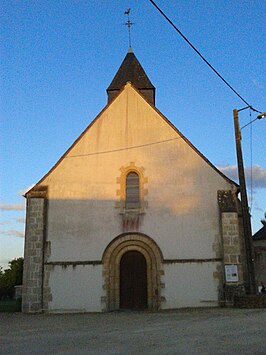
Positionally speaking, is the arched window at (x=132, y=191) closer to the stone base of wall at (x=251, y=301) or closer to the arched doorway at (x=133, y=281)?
the arched doorway at (x=133, y=281)

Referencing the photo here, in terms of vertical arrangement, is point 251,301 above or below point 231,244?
below

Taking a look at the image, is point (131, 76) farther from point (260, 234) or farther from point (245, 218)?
point (260, 234)

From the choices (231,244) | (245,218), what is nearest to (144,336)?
(231,244)

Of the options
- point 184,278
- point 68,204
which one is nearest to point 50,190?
point 68,204

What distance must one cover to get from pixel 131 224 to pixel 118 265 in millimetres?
1551

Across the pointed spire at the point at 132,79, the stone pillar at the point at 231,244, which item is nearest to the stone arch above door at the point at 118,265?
the stone pillar at the point at 231,244

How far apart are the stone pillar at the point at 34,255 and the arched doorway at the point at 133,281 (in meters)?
2.95

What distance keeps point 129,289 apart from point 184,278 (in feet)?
6.83

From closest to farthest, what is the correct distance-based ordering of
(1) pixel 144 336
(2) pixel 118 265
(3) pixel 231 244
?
(1) pixel 144 336 < (3) pixel 231 244 < (2) pixel 118 265

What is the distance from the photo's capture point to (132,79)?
67.7 ft

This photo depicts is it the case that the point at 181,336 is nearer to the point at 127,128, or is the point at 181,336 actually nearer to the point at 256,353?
the point at 256,353

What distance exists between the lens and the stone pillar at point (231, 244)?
514 inches

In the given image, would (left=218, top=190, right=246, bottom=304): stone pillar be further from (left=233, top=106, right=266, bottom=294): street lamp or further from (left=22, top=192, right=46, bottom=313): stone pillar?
(left=22, top=192, right=46, bottom=313): stone pillar

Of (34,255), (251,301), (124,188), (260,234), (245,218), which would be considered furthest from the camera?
(260,234)
